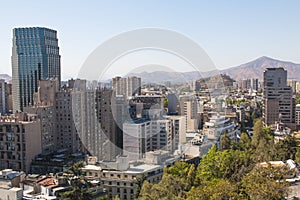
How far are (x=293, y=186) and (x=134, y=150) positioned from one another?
3.93m

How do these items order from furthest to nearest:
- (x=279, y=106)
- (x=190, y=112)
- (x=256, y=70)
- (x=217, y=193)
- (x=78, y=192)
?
1. (x=256, y=70)
2. (x=279, y=106)
3. (x=190, y=112)
4. (x=78, y=192)
5. (x=217, y=193)

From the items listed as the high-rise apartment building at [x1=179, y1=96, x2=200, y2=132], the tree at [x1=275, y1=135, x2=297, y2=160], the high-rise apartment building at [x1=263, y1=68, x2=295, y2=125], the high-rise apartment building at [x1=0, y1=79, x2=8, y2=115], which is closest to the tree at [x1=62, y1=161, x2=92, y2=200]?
the tree at [x1=275, y1=135, x2=297, y2=160]

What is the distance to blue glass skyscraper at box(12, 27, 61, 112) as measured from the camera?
13469 millimetres

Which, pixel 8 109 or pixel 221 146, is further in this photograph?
pixel 8 109

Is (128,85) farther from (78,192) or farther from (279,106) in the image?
(78,192)

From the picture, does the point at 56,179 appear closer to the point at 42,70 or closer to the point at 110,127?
the point at 110,127

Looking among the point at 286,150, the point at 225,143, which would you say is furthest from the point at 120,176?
the point at 225,143

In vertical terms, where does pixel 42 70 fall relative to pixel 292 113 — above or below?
above

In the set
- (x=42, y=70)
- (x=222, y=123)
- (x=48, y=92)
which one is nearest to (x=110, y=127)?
(x=48, y=92)

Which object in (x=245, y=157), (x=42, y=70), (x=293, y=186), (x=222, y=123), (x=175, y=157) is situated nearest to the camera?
(x=293, y=186)

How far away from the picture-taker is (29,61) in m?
13.6

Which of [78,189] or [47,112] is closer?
[78,189]

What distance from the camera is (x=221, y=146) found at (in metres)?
8.40

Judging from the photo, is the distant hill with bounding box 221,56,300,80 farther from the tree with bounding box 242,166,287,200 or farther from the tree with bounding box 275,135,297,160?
the tree with bounding box 242,166,287,200
